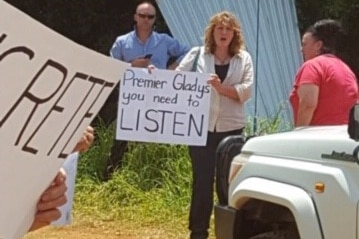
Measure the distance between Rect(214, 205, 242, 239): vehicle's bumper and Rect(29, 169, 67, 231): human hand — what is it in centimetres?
279

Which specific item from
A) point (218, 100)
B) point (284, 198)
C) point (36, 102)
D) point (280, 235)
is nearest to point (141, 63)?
point (218, 100)

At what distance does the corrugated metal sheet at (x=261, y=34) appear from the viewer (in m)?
11.5

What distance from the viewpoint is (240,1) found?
11.7 m

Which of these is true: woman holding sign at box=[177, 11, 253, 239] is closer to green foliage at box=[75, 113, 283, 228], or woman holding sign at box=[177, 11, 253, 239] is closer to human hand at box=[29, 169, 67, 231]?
green foliage at box=[75, 113, 283, 228]

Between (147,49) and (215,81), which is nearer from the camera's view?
(215,81)

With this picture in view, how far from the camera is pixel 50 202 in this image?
253 centimetres

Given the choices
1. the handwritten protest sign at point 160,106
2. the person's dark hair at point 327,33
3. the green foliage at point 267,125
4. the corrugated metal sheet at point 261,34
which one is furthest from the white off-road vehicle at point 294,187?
the corrugated metal sheet at point 261,34

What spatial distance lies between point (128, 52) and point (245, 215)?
163 inches

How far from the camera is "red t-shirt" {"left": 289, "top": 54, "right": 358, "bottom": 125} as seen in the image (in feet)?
21.8

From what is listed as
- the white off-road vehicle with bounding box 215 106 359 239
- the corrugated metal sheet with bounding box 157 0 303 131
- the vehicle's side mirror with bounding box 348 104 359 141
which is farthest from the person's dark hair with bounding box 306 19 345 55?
the corrugated metal sheet with bounding box 157 0 303 131

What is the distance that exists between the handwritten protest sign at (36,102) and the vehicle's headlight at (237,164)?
3120 mm

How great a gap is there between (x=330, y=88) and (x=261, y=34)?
17.1 ft

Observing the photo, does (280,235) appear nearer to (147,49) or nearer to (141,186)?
(147,49)

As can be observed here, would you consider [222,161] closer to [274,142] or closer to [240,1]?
[274,142]
